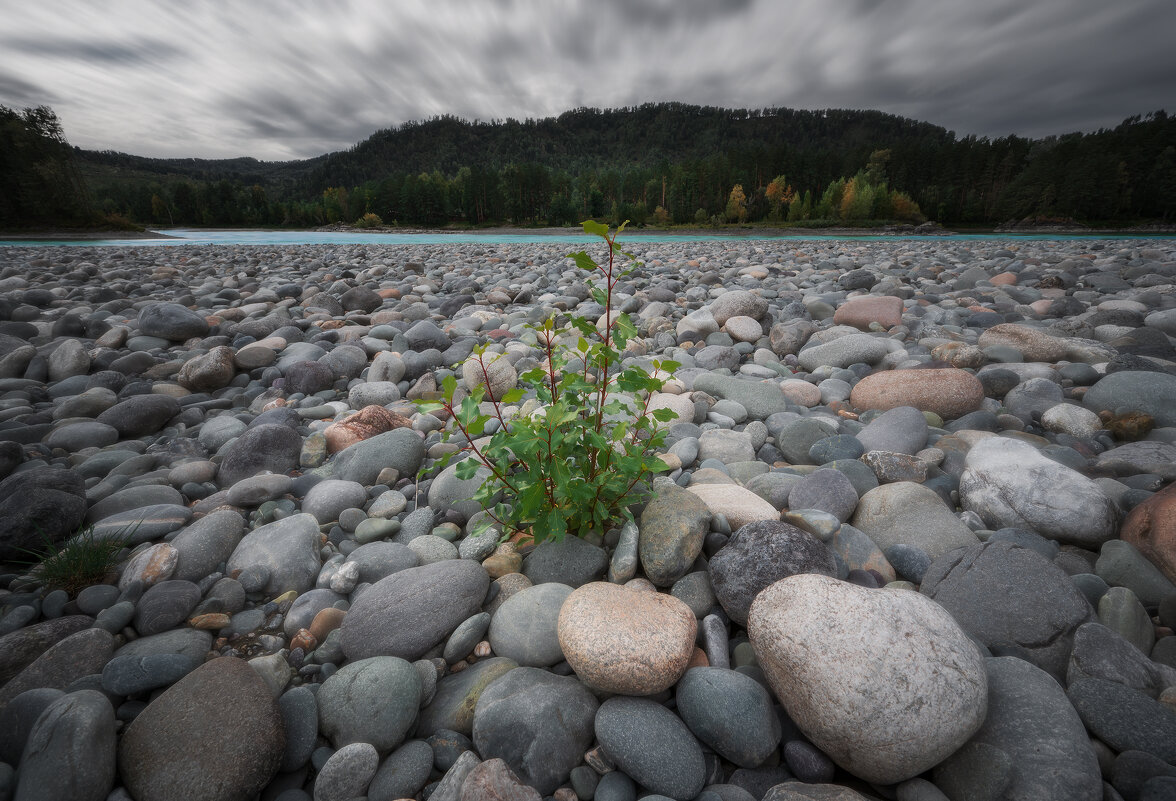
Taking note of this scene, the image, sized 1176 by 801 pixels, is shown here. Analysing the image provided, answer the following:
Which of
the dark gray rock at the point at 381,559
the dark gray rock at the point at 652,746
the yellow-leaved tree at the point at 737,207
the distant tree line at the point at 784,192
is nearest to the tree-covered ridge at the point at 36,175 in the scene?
the distant tree line at the point at 784,192

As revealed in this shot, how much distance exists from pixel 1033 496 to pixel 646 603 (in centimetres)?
198

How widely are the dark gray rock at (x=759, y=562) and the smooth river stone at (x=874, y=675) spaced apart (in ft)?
0.78

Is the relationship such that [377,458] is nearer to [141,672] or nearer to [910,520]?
[141,672]

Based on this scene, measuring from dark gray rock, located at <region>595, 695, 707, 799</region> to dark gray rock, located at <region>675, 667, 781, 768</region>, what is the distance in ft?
0.18

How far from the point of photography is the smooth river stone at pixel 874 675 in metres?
1.25

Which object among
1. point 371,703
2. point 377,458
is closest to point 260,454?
point 377,458

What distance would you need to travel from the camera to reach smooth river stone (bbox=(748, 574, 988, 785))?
1.25 metres

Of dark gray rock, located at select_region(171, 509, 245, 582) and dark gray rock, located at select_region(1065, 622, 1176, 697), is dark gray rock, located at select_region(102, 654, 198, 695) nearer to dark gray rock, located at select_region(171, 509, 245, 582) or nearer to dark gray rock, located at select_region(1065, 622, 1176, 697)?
dark gray rock, located at select_region(171, 509, 245, 582)

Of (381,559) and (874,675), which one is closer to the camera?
(874,675)

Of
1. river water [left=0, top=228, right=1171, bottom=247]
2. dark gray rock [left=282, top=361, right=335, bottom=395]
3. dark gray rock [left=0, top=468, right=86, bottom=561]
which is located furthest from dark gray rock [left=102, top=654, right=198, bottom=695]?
river water [left=0, top=228, right=1171, bottom=247]

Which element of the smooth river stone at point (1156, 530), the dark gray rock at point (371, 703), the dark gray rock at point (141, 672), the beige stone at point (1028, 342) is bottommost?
the dark gray rock at point (371, 703)

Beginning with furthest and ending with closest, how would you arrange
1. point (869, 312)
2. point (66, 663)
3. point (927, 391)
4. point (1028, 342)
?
point (869, 312)
point (1028, 342)
point (927, 391)
point (66, 663)

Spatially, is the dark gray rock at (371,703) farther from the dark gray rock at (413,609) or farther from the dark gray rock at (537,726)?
the dark gray rock at (537,726)

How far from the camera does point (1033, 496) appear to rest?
2150mm
